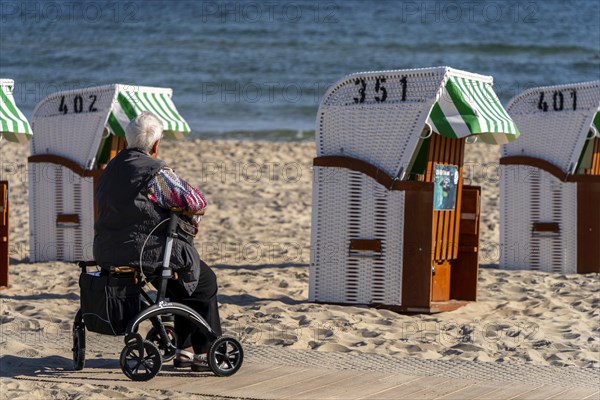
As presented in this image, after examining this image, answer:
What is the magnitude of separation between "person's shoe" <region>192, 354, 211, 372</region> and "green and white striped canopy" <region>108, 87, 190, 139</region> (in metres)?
3.76

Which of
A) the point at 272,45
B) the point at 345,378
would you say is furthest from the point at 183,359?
the point at 272,45

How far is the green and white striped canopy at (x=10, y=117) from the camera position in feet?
23.9

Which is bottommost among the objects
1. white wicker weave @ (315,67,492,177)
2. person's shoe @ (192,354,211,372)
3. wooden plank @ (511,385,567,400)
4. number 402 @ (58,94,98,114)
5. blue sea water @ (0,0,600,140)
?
wooden plank @ (511,385,567,400)

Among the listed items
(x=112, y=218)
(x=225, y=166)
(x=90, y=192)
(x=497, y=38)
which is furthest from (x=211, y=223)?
(x=497, y=38)

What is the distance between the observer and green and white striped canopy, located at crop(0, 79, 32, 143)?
729 cm

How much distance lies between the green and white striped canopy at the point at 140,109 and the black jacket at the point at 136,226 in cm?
369

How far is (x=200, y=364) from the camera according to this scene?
4938 millimetres

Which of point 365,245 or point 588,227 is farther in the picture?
point 588,227

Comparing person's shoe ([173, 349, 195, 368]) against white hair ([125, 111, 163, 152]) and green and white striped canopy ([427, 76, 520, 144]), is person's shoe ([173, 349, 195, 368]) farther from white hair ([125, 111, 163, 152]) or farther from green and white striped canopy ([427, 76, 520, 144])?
green and white striped canopy ([427, 76, 520, 144])

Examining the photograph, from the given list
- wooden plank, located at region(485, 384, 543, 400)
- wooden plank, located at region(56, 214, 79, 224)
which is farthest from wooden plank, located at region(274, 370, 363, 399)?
Result: wooden plank, located at region(56, 214, 79, 224)

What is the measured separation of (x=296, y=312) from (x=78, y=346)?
2.04m

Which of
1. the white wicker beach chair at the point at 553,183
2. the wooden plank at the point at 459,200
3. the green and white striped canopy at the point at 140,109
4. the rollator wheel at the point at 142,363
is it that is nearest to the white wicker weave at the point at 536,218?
the white wicker beach chair at the point at 553,183

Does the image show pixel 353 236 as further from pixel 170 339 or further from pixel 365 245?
pixel 170 339

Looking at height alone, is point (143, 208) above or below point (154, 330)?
above
